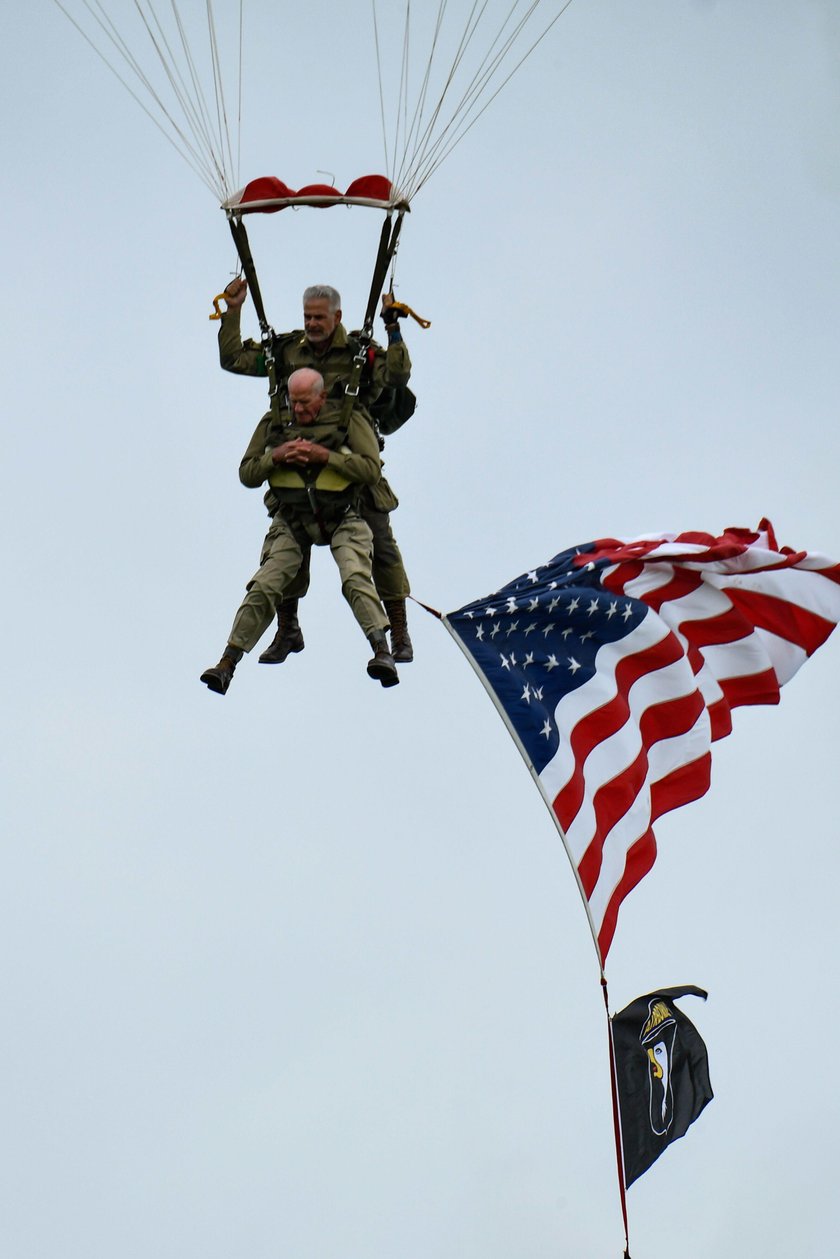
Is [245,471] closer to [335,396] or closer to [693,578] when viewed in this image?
[335,396]

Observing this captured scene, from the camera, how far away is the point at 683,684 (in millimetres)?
19734

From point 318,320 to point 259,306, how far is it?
0.47 m

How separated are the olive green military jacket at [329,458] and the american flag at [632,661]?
2.06 m

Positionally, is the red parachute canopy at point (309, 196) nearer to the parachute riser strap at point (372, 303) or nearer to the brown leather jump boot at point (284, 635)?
the parachute riser strap at point (372, 303)

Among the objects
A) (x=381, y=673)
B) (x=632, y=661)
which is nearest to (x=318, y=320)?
(x=381, y=673)

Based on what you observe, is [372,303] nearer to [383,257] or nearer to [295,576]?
[383,257]

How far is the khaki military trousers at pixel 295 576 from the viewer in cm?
1680

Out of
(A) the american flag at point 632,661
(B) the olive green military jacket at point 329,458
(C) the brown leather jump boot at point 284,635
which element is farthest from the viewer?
(A) the american flag at point 632,661

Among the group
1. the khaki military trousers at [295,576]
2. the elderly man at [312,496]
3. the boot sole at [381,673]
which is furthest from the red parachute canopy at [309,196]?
the boot sole at [381,673]

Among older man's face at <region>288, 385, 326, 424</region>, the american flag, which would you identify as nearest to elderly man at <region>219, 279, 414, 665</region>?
older man's face at <region>288, 385, 326, 424</region>

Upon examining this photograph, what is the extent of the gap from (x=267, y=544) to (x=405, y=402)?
1.60 meters

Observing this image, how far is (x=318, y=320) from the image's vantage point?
17.0m

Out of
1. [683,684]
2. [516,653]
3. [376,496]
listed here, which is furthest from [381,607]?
[683,684]

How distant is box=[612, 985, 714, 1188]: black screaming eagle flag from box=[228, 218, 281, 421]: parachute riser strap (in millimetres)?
6192
